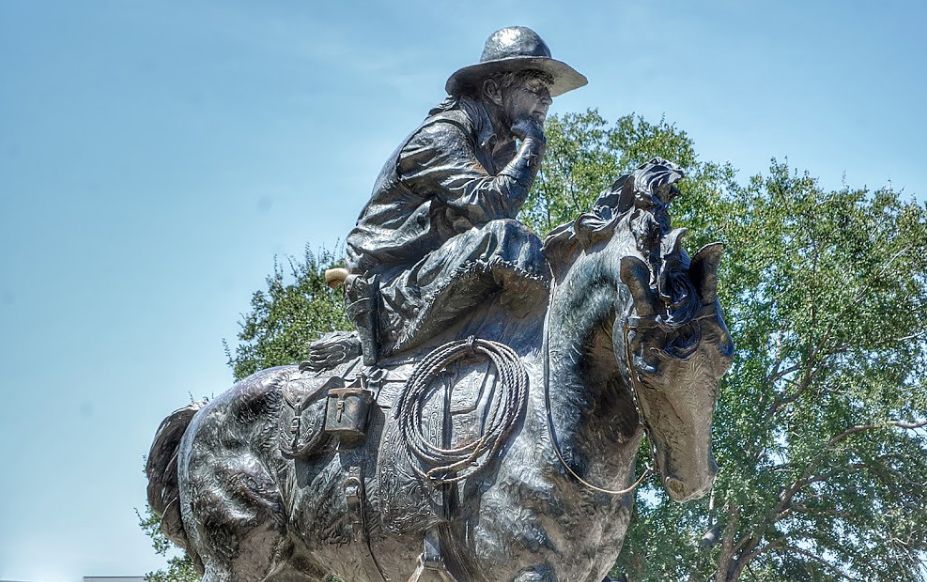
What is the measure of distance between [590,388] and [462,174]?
1429mm

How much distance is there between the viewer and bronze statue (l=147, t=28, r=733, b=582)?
5.81m

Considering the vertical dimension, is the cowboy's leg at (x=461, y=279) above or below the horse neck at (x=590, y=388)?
above

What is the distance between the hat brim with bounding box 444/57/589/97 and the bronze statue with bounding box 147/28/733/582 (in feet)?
0.10

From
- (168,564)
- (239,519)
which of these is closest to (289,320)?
(168,564)

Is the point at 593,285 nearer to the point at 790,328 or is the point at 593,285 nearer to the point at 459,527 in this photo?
the point at 459,527

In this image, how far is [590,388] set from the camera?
20.1 feet

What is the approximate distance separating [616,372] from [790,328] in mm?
17763

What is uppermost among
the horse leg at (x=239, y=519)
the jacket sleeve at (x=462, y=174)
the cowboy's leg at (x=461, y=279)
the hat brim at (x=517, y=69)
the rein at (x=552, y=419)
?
the hat brim at (x=517, y=69)

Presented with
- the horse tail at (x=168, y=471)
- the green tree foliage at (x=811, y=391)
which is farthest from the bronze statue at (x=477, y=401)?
the green tree foliage at (x=811, y=391)

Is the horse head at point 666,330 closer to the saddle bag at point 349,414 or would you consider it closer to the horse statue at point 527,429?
the horse statue at point 527,429

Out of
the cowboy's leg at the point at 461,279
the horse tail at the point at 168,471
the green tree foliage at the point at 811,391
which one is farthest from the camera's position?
the green tree foliage at the point at 811,391

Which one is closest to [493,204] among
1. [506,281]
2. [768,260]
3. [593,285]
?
[506,281]

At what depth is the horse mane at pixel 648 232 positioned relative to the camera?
568 centimetres

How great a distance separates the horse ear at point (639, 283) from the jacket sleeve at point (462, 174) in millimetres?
1256
